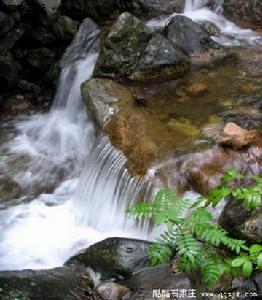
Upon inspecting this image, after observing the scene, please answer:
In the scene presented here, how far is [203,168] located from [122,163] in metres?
1.05

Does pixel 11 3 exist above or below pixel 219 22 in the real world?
above

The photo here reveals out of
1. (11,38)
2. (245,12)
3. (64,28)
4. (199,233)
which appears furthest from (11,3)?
(199,233)

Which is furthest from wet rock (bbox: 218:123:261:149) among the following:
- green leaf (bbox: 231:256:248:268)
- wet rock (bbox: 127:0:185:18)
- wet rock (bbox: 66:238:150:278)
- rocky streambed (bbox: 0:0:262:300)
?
wet rock (bbox: 127:0:185:18)

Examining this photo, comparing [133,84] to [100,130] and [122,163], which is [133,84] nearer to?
[100,130]

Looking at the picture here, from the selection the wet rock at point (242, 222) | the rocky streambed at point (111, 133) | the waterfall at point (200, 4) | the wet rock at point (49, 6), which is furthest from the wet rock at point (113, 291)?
the waterfall at point (200, 4)

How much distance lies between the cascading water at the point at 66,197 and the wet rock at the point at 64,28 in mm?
1411

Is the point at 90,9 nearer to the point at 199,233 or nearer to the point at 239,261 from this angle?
the point at 199,233

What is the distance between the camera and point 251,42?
9.64 m

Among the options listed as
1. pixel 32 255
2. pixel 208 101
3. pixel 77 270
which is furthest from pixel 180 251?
pixel 208 101

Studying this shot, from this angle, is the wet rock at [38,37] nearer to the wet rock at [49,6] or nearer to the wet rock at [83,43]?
the wet rock at [49,6]

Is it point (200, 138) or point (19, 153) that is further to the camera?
point (19, 153)

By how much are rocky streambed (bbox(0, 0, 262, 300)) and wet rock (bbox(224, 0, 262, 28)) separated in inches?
1.5

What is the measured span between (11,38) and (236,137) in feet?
16.0

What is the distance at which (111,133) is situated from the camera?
6887 mm
